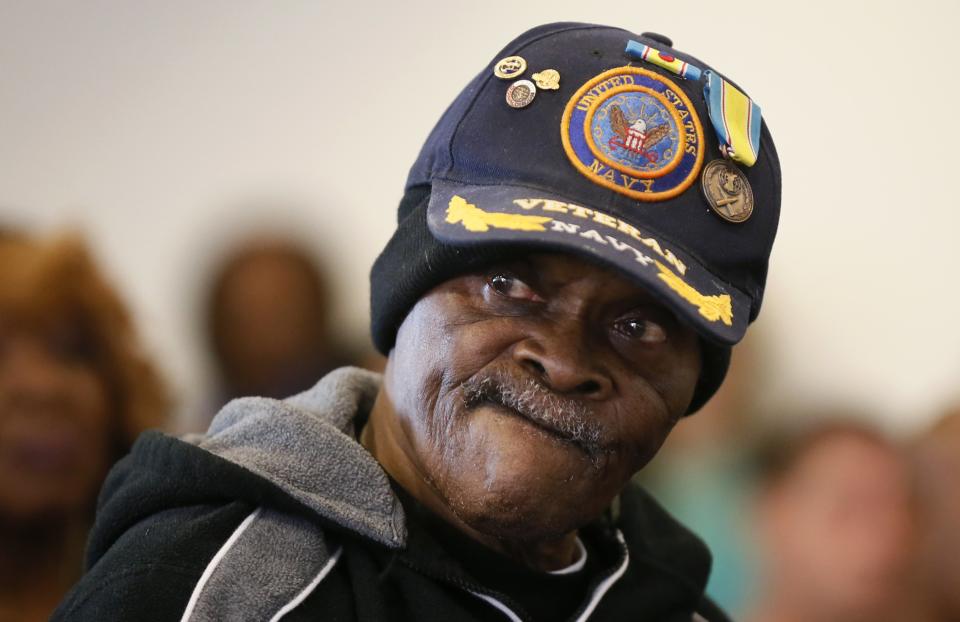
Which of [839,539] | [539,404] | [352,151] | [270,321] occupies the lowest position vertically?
[270,321]

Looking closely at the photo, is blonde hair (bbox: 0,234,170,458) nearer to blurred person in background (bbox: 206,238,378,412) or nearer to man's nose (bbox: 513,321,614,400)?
blurred person in background (bbox: 206,238,378,412)

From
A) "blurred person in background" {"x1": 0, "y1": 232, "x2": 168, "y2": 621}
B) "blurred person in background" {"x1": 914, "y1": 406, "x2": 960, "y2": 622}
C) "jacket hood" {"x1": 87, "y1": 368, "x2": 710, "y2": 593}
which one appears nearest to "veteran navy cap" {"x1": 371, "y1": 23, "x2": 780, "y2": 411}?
"jacket hood" {"x1": 87, "y1": 368, "x2": 710, "y2": 593}

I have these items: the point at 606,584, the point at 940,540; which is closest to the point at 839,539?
the point at 940,540

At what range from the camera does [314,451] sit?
0.95 metres

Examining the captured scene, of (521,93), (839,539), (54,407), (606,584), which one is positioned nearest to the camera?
(521,93)

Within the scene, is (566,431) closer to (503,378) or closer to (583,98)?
(503,378)

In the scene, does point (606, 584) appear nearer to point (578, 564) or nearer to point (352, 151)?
point (578, 564)

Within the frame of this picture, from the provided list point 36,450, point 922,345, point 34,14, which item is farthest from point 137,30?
point 922,345

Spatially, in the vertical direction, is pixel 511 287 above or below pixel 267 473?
above

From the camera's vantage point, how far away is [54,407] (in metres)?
1.76

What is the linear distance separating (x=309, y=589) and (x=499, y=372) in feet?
0.67

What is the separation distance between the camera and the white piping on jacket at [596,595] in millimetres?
968

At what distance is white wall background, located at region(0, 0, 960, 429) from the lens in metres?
2.60

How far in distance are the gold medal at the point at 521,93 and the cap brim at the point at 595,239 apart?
0.07 meters
